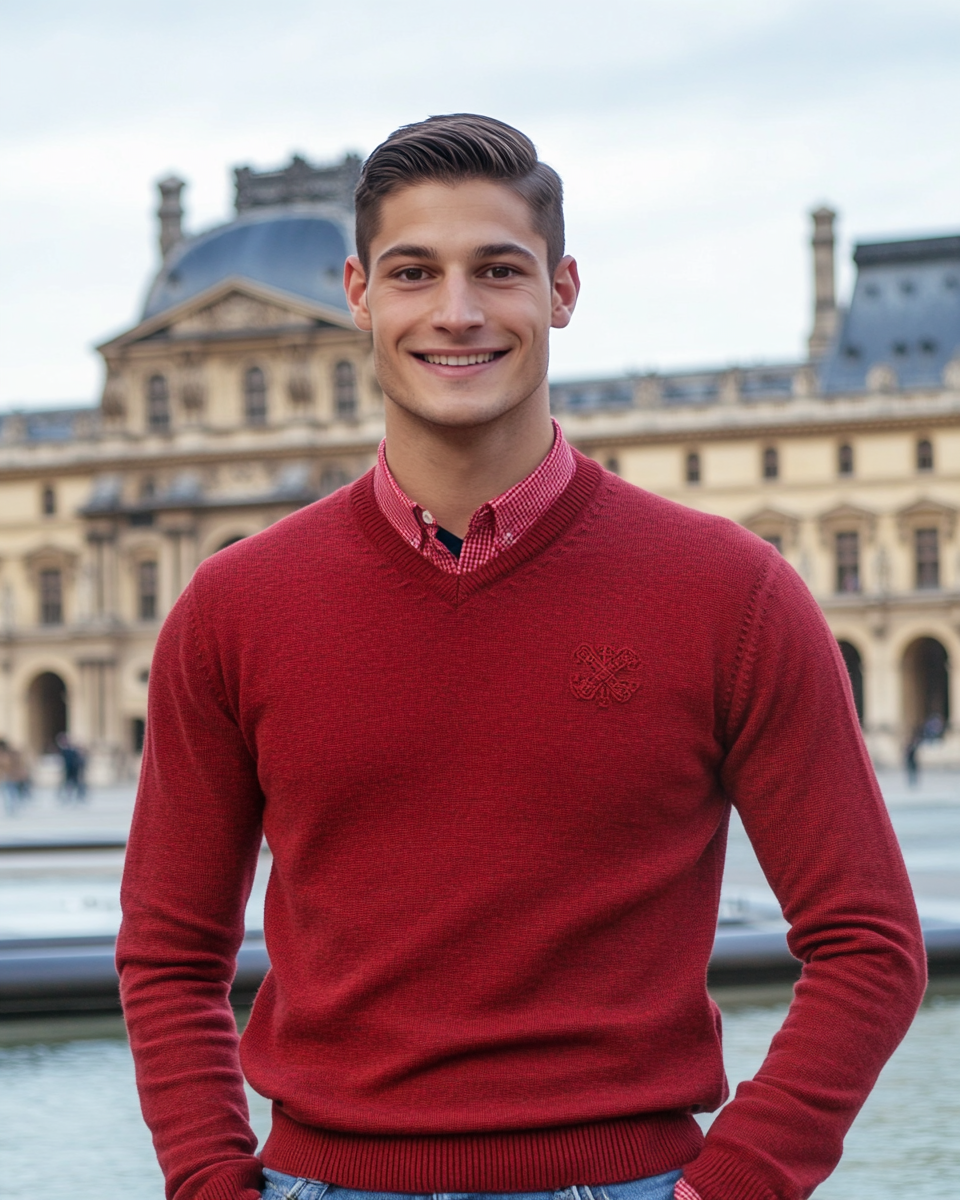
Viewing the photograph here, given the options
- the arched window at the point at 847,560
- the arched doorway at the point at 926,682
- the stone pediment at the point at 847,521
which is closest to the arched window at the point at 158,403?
the stone pediment at the point at 847,521

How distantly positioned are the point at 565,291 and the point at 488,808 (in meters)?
0.79

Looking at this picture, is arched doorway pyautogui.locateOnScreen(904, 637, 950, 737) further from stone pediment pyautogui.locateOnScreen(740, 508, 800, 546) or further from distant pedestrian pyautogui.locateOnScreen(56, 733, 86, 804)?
distant pedestrian pyautogui.locateOnScreen(56, 733, 86, 804)

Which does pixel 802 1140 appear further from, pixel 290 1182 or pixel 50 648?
pixel 50 648

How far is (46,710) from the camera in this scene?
202 feet

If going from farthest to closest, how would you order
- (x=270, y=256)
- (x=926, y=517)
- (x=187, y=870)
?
(x=270, y=256) < (x=926, y=517) < (x=187, y=870)

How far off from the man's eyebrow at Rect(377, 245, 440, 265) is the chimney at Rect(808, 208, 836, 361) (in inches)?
2295

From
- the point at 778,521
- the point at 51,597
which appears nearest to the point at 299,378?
the point at 51,597

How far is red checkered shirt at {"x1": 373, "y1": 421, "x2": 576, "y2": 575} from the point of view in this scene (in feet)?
7.84

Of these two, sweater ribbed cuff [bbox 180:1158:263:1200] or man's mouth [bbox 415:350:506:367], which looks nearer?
sweater ribbed cuff [bbox 180:1158:263:1200]

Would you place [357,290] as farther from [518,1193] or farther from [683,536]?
[518,1193]

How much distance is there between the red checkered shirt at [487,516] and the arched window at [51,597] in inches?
2341

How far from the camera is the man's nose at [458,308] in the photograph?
2377mm

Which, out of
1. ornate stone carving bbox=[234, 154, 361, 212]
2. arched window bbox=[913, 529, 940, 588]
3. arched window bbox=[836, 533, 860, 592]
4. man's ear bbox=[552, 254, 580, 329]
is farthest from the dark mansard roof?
man's ear bbox=[552, 254, 580, 329]

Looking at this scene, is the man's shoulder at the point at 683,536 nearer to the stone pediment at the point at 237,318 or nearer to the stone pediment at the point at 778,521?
the stone pediment at the point at 778,521
